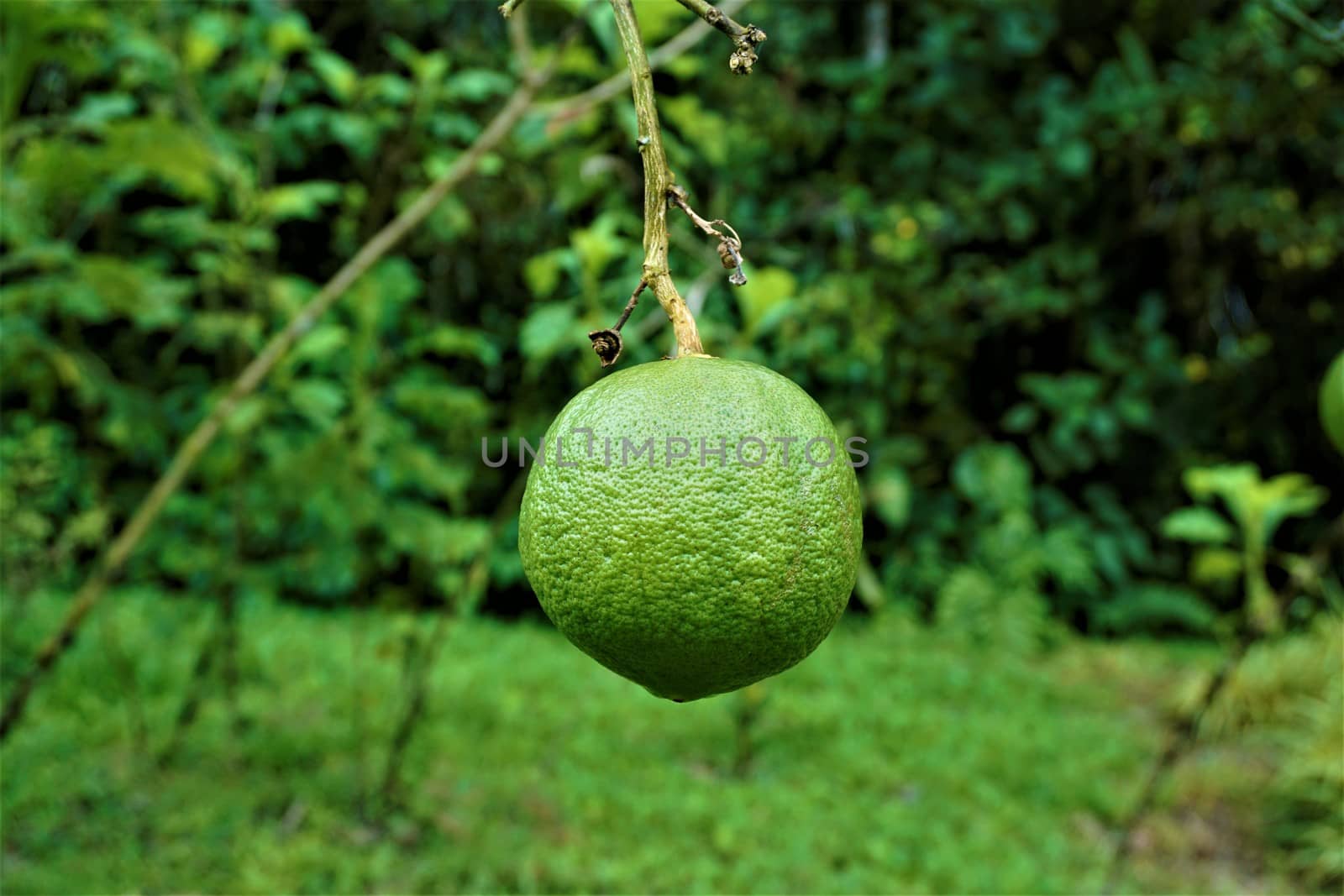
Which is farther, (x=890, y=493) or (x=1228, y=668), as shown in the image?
(x=890, y=493)

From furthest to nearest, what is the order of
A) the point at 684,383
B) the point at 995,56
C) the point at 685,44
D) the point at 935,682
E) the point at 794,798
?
the point at 995,56 → the point at 935,682 → the point at 794,798 → the point at 685,44 → the point at 684,383

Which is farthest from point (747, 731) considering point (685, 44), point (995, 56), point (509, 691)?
point (995, 56)

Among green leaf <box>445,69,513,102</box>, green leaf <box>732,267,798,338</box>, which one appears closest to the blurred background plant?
green leaf <box>445,69,513,102</box>

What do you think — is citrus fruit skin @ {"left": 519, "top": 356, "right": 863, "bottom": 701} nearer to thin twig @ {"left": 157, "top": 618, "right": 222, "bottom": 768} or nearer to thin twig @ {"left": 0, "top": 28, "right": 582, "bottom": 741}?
thin twig @ {"left": 0, "top": 28, "right": 582, "bottom": 741}

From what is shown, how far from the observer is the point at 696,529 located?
67 centimetres

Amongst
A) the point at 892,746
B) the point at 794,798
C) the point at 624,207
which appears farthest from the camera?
the point at 892,746

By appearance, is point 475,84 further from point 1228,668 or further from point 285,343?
point 1228,668

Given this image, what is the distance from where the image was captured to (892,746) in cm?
389

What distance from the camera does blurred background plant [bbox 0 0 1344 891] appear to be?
291cm

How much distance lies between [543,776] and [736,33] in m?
Answer: 3.15

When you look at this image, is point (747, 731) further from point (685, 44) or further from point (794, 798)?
point (685, 44)

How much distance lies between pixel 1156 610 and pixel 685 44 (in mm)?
4487

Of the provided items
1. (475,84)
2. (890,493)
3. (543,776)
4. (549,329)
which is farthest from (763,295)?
(890,493)

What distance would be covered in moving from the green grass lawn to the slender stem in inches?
94.4
